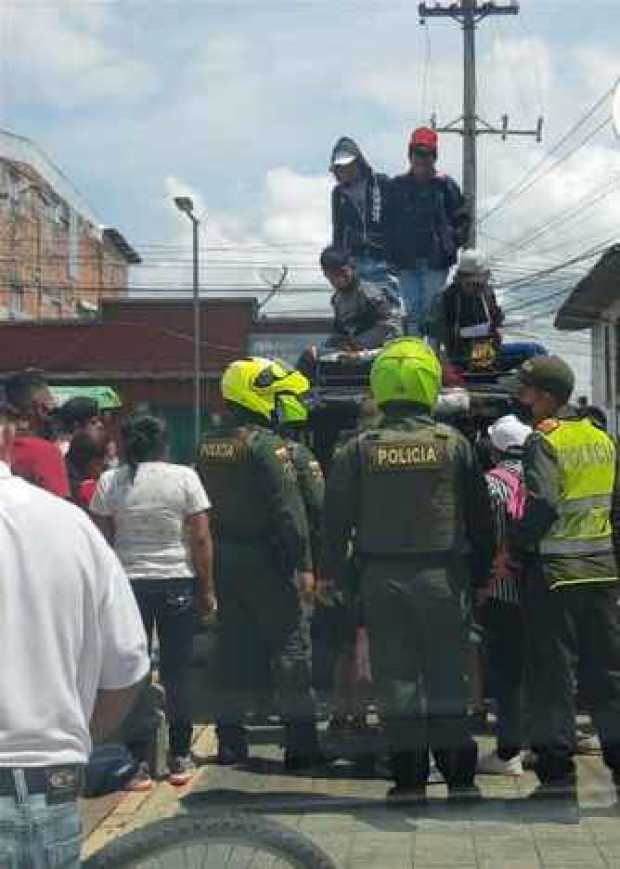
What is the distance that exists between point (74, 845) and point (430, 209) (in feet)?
21.2

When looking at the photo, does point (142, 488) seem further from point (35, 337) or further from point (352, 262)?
point (35, 337)

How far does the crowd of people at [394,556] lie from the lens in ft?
19.5

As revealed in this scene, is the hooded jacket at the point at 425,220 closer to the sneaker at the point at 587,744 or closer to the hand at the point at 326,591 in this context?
the sneaker at the point at 587,744

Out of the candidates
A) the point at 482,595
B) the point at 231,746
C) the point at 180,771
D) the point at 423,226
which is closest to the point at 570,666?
the point at 482,595

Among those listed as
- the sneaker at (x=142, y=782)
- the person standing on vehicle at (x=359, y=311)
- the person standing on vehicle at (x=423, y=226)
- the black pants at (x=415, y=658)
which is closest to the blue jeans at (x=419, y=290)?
the person standing on vehicle at (x=423, y=226)

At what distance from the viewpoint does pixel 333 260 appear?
805 centimetres

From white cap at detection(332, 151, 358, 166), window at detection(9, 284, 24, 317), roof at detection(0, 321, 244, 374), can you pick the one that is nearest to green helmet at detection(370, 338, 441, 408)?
white cap at detection(332, 151, 358, 166)

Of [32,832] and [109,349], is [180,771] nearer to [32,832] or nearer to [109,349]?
[32,832]

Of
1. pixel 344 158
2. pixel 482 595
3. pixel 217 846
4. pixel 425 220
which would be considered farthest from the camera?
pixel 425 220

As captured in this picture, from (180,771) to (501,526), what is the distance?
6.20 ft

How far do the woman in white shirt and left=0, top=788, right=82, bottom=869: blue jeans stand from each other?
154 inches

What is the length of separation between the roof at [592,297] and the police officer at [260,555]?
32.9 feet

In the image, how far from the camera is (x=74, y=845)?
9.04ft

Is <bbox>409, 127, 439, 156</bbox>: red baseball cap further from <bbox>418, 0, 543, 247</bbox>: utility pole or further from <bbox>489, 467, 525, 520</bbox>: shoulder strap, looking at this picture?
<bbox>418, 0, 543, 247</bbox>: utility pole
